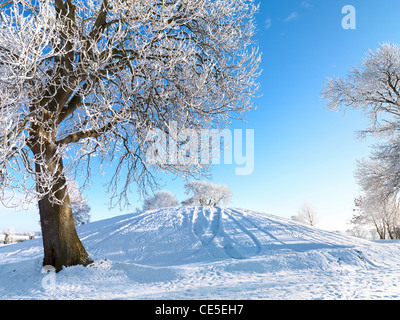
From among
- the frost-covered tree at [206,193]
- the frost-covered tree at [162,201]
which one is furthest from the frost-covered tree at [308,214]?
the frost-covered tree at [162,201]

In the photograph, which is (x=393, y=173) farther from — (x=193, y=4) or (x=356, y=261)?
(x=193, y=4)

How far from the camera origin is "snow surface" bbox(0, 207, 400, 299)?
16.9 feet

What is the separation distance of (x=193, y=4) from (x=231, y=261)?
7.45m

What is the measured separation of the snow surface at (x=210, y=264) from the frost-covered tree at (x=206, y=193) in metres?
32.3

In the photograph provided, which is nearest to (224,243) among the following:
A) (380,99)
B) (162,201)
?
(380,99)

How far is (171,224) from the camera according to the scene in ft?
39.5

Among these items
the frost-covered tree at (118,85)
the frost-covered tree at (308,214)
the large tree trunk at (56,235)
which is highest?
the frost-covered tree at (118,85)

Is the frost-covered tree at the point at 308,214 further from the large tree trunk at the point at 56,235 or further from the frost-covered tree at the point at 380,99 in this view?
the large tree trunk at the point at 56,235

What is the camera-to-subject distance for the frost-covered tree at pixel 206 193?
4609cm

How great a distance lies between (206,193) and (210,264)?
128ft

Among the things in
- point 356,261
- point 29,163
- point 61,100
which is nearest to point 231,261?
point 356,261

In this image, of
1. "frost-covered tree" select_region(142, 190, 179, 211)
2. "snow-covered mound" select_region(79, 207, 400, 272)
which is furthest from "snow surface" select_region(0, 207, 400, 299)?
"frost-covered tree" select_region(142, 190, 179, 211)

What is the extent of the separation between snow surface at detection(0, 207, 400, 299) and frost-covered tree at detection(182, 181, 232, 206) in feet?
106
